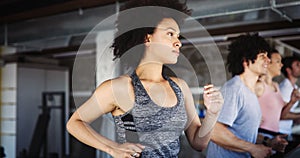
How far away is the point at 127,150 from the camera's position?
1.24 m

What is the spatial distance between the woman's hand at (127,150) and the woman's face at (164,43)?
40 cm

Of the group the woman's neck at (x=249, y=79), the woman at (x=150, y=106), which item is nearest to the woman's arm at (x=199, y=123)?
the woman at (x=150, y=106)

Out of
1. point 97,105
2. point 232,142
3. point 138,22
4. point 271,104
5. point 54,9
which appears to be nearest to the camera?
point 97,105

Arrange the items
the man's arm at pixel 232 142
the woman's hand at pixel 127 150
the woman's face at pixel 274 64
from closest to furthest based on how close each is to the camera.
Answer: the woman's hand at pixel 127 150, the man's arm at pixel 232 142, the woman's face at pixel 274 64

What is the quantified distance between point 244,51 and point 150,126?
133 centimetres

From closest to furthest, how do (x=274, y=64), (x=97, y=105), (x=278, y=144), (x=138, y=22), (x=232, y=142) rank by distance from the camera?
(x=97, y=105) → (x=138, y=22) → (x=232, y=142) → (x=278, y=144) → (x=274, y=64)

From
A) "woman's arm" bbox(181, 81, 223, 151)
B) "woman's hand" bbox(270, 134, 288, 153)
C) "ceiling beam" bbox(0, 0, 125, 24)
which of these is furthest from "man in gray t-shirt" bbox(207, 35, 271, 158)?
"ceiling beam" bbox(0, 0, 125, 24)

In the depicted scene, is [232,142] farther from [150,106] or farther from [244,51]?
[150,106]

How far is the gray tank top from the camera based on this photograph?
139 cm

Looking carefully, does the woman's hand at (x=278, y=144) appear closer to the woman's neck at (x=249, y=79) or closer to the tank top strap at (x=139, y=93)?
the woman's neck at (x=249, y=79)

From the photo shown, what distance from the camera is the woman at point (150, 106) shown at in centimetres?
137

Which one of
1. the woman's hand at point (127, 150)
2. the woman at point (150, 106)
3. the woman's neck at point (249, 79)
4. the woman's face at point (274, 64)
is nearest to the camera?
the woman's hand at point (127, 150)

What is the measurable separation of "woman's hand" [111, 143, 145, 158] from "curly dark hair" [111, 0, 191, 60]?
49 cm

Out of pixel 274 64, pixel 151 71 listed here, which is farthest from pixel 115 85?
pixel 274 64
